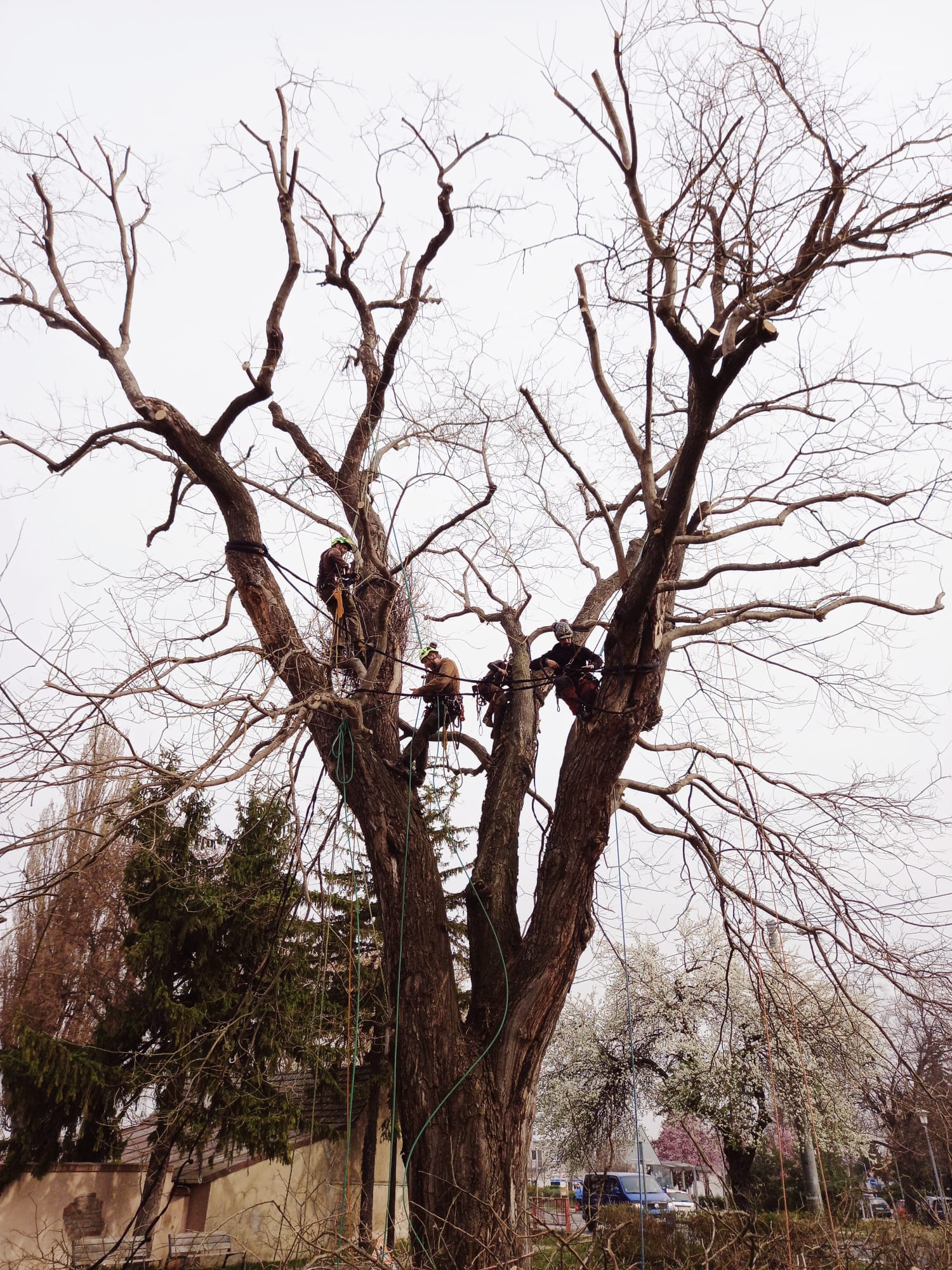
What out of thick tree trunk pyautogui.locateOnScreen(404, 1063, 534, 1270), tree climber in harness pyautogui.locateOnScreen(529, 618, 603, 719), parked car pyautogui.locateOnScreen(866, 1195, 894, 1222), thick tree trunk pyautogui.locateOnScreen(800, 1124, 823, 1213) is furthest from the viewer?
thick tree trunk pyautogui.locateOnScreen(800, 1124, 823, 1213)

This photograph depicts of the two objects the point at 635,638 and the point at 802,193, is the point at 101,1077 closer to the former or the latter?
the point at 635,638

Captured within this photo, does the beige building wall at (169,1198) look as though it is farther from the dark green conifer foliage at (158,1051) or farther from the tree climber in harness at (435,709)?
the tree climber in harness at (435,709)

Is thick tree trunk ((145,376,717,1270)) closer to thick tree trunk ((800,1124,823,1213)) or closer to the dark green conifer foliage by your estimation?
the dark green conifer foliage

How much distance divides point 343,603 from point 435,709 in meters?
0.94

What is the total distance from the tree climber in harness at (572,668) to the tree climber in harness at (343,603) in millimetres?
1256

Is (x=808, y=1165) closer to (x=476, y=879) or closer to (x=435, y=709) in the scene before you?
(x=476, y=879)

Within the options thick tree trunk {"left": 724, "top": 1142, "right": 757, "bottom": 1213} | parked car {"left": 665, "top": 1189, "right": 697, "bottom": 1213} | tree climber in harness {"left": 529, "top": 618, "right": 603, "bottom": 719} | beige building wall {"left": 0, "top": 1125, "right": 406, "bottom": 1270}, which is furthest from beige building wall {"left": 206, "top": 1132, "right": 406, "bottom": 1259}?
parked car {"left": 665, "top": 1189, "right": 697, "bottom": 1213}

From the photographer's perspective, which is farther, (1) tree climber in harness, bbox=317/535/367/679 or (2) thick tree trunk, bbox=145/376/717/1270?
(1) tree climber in harness, bbox=317/535/367/679

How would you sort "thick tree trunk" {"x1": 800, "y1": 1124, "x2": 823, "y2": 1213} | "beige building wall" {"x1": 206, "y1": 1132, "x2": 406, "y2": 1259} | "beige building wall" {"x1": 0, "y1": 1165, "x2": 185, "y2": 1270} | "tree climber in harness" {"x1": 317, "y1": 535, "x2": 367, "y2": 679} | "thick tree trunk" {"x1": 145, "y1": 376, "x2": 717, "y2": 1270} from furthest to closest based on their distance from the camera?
"beige building wall" {"x1": 206, "y1": 1132, "x2": 406, "y2": 1259} → "thick tree trunk" {"x1": 800, "y1": 1124, "x2": 823, "y2": 1213} → "beige building wall" {"x1": 0, "y1": 1165, "x2": 185, "y2": 1270} → "tree climber in harness" {"x1": 317, "y1": 535, "x2": 367, "y2": 679} → "thick tree trunk" {"x1": 145, "y1": 376, "x2": 717, "y2": 1270}

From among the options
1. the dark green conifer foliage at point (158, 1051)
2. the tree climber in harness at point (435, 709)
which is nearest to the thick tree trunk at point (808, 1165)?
the dark green conifer foliage at point (158, 1051)

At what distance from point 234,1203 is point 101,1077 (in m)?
4.47

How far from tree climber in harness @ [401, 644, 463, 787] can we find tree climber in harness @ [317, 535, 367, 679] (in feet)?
1.51

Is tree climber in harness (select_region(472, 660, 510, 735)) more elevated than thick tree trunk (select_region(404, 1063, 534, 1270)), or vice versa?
tree climber in harness (select_region(472, 660, 510, 735))

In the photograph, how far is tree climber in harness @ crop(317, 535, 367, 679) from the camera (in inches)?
231
